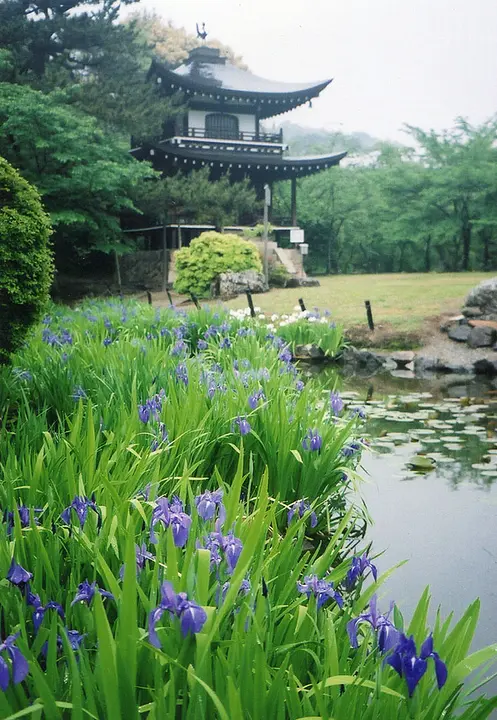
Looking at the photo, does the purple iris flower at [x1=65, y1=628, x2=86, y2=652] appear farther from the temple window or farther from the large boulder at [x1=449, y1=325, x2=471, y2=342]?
the temple window

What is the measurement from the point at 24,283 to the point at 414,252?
18.7m

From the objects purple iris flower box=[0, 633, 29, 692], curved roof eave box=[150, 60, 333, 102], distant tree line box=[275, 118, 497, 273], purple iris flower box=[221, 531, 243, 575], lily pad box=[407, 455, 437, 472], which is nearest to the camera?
purple iris flower box=[0, 633, 29, 692]

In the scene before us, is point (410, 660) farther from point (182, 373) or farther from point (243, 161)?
point (243, 161)

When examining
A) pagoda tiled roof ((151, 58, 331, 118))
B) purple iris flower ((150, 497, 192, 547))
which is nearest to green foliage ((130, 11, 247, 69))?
pagoda tiled roof ((151, 58, 331, 118))

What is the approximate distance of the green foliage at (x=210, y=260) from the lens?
12.3m

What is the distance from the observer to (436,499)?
8.82ft

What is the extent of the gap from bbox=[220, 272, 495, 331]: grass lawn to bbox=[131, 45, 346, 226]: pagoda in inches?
151

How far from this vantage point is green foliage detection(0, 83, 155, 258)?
A: 10.6 meters

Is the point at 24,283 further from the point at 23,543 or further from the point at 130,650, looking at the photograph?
the point at 130,650

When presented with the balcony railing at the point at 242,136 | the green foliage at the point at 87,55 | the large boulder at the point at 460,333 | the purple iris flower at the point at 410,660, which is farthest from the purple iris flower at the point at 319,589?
the balcony railing at the point at 242,136

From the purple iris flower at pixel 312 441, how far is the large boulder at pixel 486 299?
6.02 m

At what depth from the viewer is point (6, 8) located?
498 inches

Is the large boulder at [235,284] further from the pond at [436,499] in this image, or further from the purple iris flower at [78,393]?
the purple iris flower at [78,393]

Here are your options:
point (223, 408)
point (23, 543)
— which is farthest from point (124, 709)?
point (223, 408)
